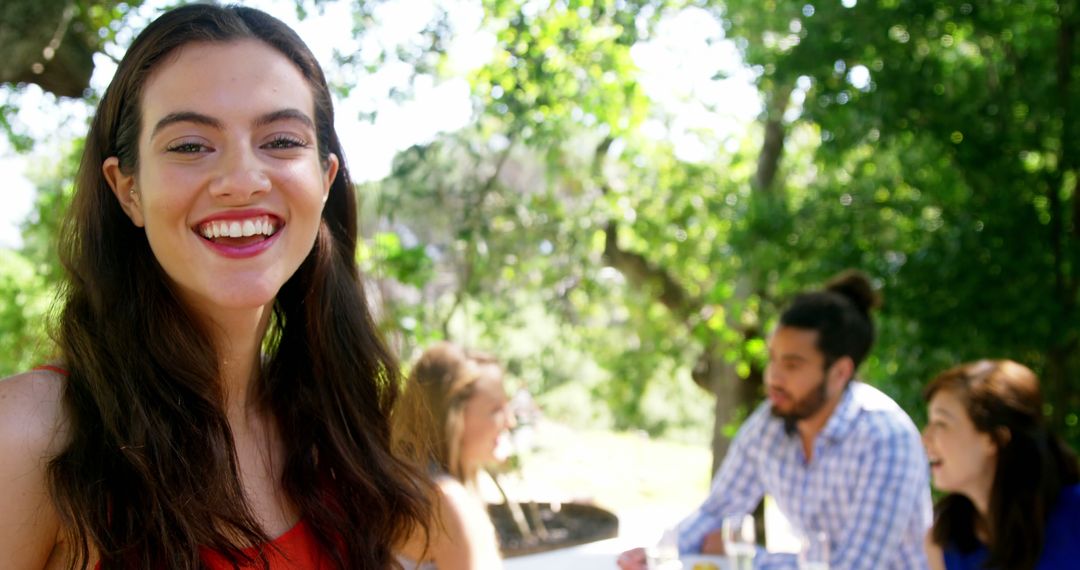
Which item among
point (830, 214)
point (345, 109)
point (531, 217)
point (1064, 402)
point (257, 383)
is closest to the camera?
point (257, 383)

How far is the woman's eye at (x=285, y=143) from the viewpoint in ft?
4.15

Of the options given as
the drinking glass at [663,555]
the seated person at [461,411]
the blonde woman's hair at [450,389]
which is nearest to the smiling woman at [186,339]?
the seated person at [461,411]

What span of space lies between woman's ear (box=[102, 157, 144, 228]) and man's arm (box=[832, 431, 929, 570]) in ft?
8.23

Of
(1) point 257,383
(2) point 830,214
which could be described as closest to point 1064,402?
(2) point 830,214

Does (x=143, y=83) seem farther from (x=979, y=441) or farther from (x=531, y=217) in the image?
(x=531, y=217)

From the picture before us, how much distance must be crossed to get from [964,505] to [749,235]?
2.07 meters

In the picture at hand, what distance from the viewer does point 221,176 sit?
120 centimetres

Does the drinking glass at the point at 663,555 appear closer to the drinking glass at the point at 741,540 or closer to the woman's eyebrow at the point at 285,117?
the drinking glass at the point at 741,540

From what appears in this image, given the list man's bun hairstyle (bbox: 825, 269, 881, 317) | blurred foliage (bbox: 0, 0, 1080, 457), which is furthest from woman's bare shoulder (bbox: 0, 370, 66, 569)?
man's bun hairstyle (bbox: 825, 269, 881, 317)

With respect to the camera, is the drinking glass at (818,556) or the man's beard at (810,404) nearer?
the drinking glass at (818,556)

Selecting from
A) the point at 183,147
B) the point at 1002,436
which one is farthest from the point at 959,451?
the point at 183,147

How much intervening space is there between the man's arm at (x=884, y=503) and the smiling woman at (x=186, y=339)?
2126 millimetres

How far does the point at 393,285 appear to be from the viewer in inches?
172

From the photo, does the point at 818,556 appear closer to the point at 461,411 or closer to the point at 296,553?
the point at 461,411
